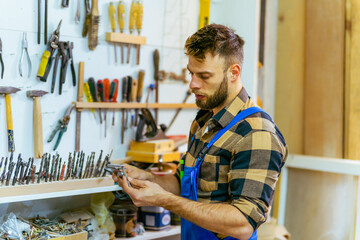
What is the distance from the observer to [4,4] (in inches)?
98.3

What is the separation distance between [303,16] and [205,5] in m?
0.87

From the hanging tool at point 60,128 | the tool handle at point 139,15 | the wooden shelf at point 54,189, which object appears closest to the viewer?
the wooden shelf at point 54,189

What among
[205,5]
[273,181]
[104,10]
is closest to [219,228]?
[273,181]

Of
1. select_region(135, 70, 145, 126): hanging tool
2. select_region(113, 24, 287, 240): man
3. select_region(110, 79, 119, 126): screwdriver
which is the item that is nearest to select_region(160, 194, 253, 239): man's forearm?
select_region(113, 24, 287, 240): man

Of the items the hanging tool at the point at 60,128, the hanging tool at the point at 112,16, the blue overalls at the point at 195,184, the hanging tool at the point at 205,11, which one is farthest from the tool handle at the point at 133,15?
the blue overalls at the point at 195,184

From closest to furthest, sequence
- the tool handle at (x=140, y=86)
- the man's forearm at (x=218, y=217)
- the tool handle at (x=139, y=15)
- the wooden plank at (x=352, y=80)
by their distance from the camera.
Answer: the man's forearm at (x=218, y=217) < the tool handle at (x=139, y=15) < the tool handle at (x=140, y=86) < the wooden plank at (x=352, y=80)

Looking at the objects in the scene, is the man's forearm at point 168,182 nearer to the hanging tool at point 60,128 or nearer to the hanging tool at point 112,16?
the hanging tool at point 60,128

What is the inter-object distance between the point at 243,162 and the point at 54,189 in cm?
105

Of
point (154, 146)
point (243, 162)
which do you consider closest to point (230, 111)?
point (243, 162)

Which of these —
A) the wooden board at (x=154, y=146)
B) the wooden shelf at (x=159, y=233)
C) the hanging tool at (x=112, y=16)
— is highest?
the hanging tool at (x=112, y=16)

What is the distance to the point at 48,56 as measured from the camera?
2604mm

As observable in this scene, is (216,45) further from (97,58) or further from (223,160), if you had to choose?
(97,58)

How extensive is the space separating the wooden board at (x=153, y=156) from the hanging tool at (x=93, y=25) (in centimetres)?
77

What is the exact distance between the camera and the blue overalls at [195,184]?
83.2 inches
